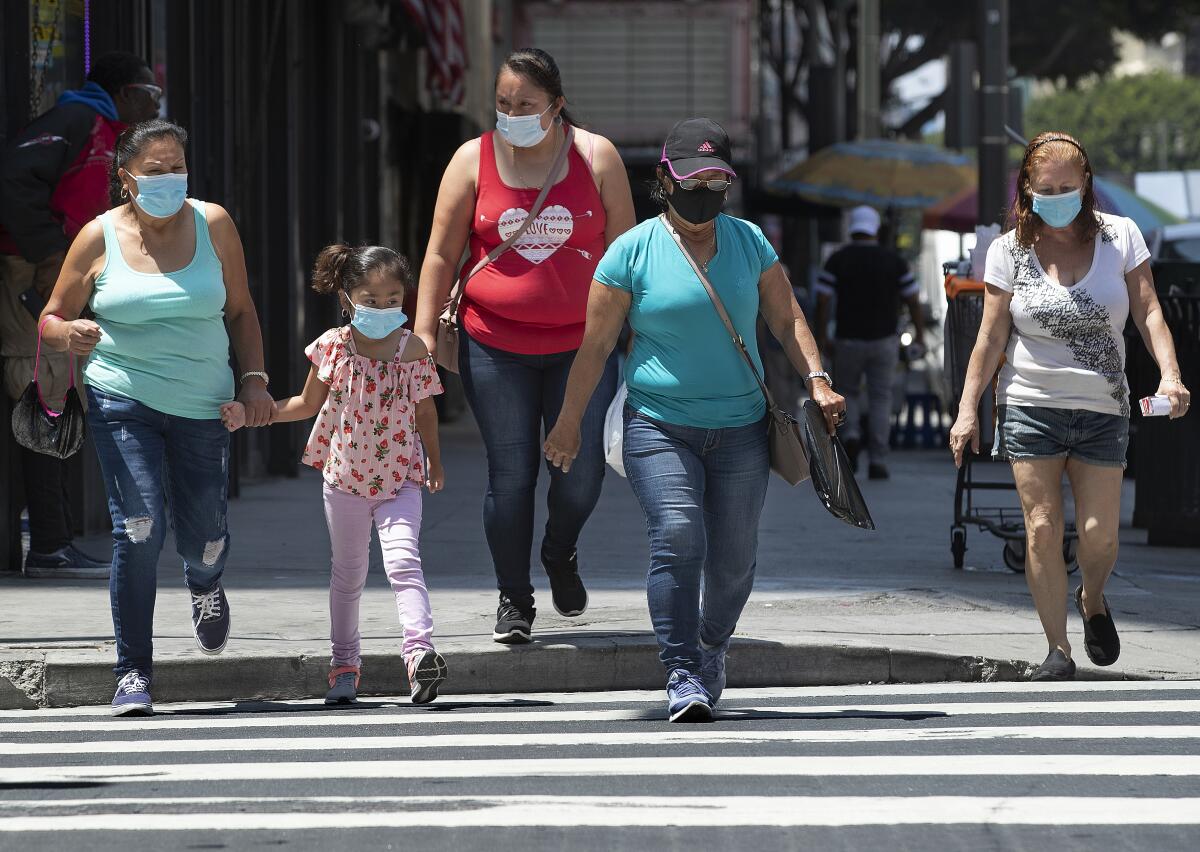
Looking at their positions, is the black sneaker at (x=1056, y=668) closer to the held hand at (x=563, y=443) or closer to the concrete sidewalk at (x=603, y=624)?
the concrete sidewalk at (x=603, y=624)

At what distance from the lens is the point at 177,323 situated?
6375 millimetres

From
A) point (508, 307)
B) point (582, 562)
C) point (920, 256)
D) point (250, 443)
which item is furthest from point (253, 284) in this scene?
point (920, 256)

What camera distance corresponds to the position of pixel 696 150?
617 cm

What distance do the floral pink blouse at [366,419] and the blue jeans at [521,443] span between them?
44 cm

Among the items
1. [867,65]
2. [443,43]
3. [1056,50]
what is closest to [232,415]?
[443,43]

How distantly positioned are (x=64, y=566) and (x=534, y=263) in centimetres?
309

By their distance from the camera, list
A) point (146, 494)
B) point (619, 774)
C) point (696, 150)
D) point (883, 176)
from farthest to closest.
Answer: point (883, 176)
point (146, 494)
point (696, 150)
point (619, 774)

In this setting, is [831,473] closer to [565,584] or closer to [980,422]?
[565,584]

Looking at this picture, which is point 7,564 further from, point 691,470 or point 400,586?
point 691,470

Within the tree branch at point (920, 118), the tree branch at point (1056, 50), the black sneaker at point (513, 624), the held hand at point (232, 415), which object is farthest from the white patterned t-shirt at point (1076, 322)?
the tree branch at point (1056, 50)

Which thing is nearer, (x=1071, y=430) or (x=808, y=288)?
(x=1071, y=430)

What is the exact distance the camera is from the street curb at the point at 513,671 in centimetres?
674

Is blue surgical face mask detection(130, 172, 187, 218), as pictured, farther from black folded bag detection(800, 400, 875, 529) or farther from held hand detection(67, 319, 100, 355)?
black folded bag detection(800, 400, 875, 529)

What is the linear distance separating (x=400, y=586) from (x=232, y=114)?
24.8 feet
